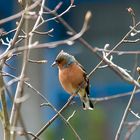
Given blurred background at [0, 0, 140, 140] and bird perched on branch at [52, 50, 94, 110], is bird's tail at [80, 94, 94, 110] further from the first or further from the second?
blurred background at [0, 0, 140, 140]

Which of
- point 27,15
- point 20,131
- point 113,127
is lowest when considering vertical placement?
point 113,127

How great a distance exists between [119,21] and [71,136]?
188 centimetres

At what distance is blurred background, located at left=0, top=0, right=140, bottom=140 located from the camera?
977 cm

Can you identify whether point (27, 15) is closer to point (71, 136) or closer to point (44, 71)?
point (71, 136)

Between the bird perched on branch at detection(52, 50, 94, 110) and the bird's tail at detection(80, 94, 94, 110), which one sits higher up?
the bird perched on branch at detection(52, 50, 94, 110)

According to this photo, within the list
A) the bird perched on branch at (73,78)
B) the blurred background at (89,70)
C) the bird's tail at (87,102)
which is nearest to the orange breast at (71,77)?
the bird perched on branch at (73,78)

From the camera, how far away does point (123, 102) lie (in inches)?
398

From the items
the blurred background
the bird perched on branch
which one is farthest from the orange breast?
the blurred background

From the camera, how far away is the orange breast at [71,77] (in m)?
5.61

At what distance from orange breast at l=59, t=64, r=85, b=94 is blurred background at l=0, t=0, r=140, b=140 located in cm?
396

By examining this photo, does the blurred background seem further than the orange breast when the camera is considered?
Yes

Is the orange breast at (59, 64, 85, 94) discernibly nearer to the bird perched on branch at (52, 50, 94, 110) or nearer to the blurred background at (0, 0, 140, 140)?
the bird perched on branch at (52, 50, 94, 110)

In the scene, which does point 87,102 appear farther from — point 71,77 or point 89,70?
point 89,70

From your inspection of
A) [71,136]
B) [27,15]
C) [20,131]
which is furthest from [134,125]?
[71,136]
